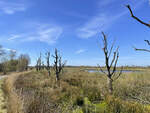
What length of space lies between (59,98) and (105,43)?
4.13 meters

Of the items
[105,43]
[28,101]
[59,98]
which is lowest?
[59,98]

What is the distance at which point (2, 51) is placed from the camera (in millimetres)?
40969

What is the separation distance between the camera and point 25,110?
336 centimetres

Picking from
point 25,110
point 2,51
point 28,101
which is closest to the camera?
point 25,110

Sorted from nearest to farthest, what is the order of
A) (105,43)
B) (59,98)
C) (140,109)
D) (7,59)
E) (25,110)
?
(25,110) < (140,109) < (59,98) < (105,43) < (7,59)

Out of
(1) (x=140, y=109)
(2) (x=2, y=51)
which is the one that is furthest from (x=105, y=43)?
(2) (x=2, y=51)

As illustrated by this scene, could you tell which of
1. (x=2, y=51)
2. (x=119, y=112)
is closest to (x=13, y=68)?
(x=2, y=51)

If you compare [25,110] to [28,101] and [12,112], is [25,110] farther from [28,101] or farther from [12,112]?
[12,112]

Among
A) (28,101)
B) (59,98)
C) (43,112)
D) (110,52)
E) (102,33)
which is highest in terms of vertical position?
(102,33)

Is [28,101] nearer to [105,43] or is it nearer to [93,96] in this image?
[93,96]

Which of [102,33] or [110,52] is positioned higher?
[102,33]

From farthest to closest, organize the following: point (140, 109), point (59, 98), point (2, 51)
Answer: point (2, 51), point (59, 98), point (140, 109)

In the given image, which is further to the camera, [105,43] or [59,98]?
[105,43]

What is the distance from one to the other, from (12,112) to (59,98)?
8.96 feet
